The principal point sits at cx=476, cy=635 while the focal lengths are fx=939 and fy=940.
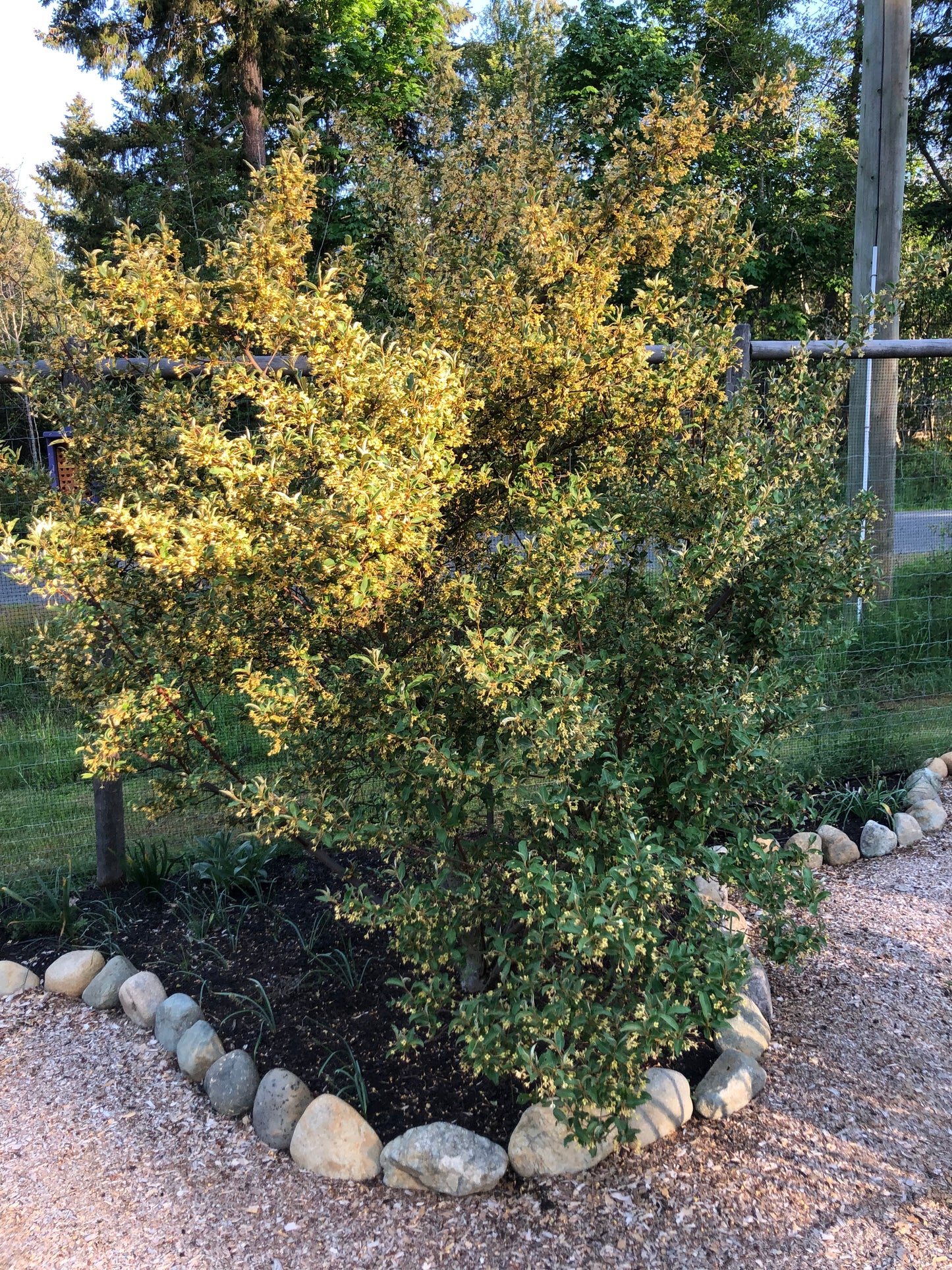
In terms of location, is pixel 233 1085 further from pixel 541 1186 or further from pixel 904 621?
pixel 904 621

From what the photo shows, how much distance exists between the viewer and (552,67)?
1850 cm

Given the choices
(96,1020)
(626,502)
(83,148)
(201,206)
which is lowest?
(96,1020)

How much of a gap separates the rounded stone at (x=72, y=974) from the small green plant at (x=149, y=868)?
0.44 metres

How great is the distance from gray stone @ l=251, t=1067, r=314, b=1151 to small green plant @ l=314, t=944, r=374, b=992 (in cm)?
43

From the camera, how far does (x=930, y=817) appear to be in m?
4.05

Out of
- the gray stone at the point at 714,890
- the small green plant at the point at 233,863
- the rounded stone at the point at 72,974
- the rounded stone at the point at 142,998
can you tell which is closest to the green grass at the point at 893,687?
the gray stone at the point at 714,890

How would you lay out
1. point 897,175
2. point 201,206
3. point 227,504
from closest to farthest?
1. point 227,504
2. point 897,175
3. point 201,206

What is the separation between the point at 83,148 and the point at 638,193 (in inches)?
679

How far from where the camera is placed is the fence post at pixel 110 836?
11.7 feet

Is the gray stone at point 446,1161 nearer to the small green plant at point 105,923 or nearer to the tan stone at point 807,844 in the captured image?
the small green plant at point 105,923

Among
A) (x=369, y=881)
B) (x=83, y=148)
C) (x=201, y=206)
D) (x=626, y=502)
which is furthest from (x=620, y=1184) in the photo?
(x=83, y=148)

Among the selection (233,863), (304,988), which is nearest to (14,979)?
(233,863)

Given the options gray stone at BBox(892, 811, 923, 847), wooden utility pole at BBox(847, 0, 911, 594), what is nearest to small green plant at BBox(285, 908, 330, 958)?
gray stone at BBox(892, 811, 923, 847)

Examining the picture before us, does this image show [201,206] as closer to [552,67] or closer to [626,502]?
[552,67]
